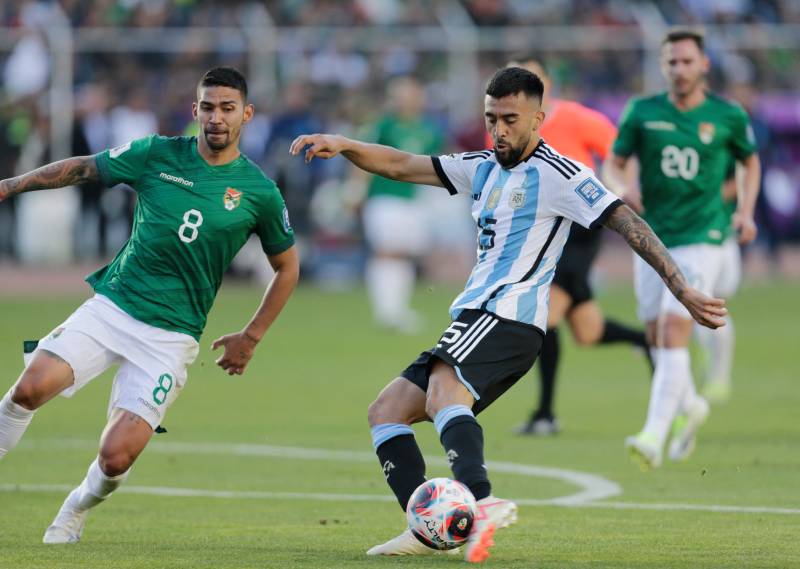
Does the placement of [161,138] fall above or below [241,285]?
above

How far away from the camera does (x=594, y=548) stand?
7293 millimetres

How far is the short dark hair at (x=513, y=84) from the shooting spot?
713 cm

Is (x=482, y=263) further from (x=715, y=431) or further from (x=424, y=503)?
(x=715, y=431)

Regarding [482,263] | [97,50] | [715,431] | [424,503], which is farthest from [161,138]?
[97,50]

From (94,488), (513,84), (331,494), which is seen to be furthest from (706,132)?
(94,488)

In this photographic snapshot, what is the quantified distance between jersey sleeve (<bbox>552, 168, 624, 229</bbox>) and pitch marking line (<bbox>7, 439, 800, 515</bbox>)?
81.9 inches

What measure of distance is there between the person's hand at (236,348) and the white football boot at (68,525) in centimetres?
96

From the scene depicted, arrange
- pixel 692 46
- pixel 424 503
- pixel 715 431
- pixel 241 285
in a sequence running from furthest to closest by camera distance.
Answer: pixel 241 285 → pixel 715 431 → pixel 692 46 → pixel 424 503

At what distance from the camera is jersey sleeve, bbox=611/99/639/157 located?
10.8 m

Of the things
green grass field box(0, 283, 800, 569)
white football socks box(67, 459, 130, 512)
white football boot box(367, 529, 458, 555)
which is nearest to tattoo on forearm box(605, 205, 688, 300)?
green grass field box(0, 283, 800, 569)

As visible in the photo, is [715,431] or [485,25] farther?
[485,25]

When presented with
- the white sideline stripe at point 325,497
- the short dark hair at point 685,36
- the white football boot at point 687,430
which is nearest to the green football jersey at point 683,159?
the short dark hair at point 685,36

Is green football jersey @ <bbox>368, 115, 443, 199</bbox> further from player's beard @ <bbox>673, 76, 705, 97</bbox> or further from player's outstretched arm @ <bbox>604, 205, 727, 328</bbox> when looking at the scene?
player's outstretched arm @ <bbox>604, 205, 727, 328</bbox>

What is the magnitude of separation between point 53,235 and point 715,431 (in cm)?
1714
